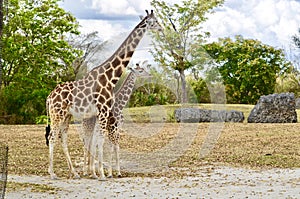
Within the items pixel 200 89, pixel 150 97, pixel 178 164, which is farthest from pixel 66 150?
pixel 200 89

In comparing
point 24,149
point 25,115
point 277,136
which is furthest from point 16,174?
point 25,115

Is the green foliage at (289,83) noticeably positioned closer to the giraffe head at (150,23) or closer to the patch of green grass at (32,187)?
the giraffe head at (150,23)

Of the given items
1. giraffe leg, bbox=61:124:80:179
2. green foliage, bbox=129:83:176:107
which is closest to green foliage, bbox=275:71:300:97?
green foliage, bbox=129:83:176:107

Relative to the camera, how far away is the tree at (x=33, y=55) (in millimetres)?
20156

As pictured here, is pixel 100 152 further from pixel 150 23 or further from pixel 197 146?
pixel 197 146

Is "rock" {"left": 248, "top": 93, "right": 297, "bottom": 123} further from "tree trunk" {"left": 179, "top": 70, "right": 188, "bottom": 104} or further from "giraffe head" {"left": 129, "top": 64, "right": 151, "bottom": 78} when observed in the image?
"giraffe head" {"left": 129, "top": 64, "right": 151, "bottom": 78}

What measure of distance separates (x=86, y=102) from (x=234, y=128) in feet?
25.0

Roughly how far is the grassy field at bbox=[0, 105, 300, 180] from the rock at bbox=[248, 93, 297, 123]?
1.21 meters

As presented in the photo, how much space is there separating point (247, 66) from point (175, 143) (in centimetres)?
1632

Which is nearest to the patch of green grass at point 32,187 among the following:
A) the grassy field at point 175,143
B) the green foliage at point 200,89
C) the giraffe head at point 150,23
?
the grassy field at point 175,143

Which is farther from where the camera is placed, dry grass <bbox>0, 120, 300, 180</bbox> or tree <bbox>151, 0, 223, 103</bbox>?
tree <bbox>151, 0, 223, 103</bbox>

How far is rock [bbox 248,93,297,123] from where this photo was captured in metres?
16.1

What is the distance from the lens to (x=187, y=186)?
702cm

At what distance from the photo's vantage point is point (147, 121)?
52.2 ft
